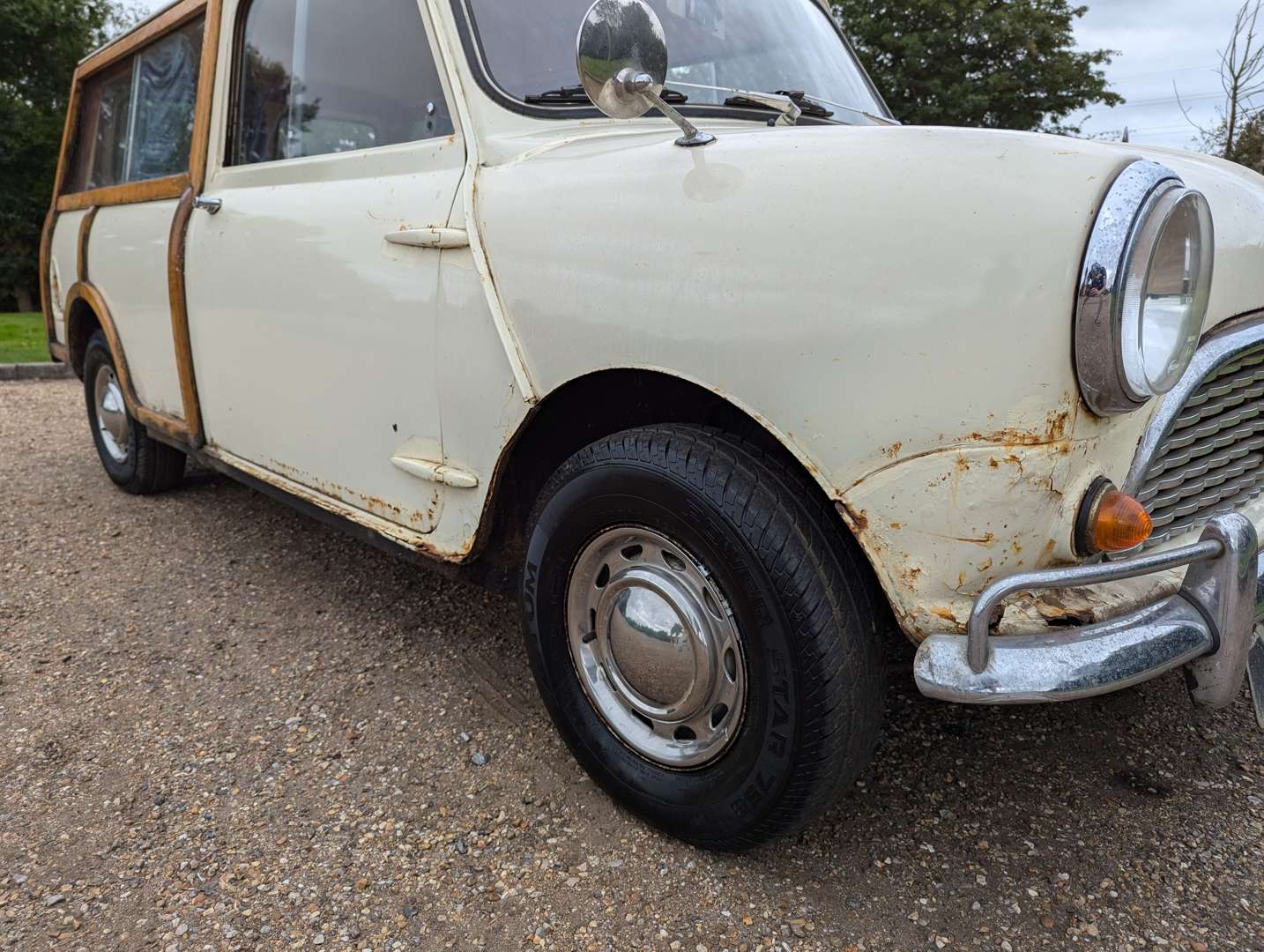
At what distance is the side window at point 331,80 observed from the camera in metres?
2.23

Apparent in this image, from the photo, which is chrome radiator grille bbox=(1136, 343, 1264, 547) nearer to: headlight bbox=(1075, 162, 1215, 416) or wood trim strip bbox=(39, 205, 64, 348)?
headlight bbox=(1075, 162, 1215, 416)

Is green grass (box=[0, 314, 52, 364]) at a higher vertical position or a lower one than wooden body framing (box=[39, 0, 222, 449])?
lower

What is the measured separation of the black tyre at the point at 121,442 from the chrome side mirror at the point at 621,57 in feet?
10.5

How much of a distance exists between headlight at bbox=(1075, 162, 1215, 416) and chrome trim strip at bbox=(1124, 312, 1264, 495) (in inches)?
6.9

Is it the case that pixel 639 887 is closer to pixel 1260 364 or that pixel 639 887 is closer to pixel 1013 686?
pixel 1013 686

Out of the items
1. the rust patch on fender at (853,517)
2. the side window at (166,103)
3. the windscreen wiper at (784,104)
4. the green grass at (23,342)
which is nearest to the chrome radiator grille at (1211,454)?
the rust patch on fender at (853,517)

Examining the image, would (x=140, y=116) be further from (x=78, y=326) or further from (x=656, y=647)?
(x=656, y=647)

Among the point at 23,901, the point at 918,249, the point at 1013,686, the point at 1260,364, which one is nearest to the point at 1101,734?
the point at 1260,364

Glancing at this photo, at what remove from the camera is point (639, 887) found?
1762mm

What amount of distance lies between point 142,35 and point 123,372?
4.43ft

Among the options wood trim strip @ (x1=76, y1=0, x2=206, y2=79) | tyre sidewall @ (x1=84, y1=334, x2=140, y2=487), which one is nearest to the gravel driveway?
tyre sidewall @ (x1=84, y1=334, x2=140, y2=487)

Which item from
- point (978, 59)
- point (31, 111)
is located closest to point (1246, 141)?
point (978, 59)

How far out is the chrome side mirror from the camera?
1559mm

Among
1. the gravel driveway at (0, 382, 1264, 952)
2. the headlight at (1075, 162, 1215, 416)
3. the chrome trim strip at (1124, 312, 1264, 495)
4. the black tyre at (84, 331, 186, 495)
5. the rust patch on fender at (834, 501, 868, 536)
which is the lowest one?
the gravel driveway at (0, 382, 1264, 952)
